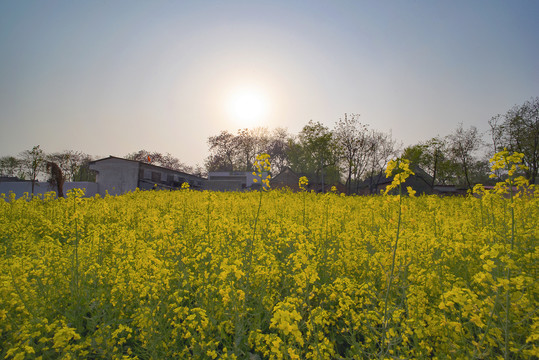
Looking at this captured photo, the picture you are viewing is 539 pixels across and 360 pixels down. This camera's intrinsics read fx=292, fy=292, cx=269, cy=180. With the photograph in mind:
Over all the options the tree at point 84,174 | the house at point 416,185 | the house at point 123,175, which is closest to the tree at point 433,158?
the house at point 416,185

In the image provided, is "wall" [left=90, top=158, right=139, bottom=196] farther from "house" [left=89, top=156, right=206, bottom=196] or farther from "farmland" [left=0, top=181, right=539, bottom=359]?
"farmland" [left=0, top=181, right=539, bottom=359]

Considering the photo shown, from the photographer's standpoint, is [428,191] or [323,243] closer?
[323,243]

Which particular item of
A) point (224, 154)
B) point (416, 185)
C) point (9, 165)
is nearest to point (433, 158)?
point (416, 185)

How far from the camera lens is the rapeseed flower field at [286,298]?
2439mm

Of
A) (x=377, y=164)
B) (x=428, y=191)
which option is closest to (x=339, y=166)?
(x=377, y=164)

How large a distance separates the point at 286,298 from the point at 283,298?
1.14 meters

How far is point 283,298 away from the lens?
3.86 meters

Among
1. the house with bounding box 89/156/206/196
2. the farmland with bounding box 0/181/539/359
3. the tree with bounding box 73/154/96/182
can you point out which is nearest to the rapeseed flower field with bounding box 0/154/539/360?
the farmland with bounding box 0/181/539/359

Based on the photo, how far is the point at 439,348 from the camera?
115 inches

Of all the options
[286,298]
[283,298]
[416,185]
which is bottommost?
[283,298]

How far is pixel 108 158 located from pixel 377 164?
130 feet

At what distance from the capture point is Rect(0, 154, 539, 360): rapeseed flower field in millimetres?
2439

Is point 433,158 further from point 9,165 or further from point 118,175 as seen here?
point 9,165

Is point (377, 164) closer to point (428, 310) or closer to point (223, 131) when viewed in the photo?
point (223, 131)
